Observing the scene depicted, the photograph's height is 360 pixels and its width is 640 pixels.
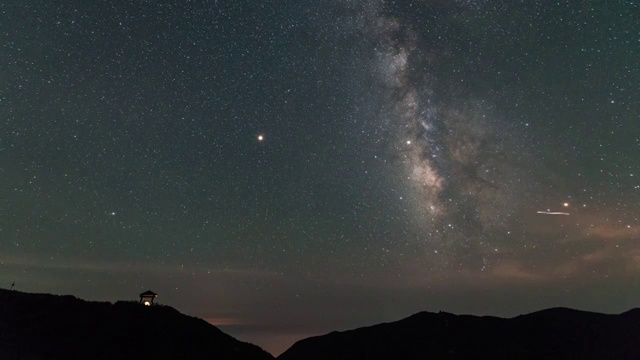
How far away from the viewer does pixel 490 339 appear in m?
78.5

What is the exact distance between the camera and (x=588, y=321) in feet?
275

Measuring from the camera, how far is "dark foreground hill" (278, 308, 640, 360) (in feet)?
243

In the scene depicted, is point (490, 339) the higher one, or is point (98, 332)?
point (98, 332)

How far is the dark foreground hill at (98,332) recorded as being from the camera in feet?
93.0

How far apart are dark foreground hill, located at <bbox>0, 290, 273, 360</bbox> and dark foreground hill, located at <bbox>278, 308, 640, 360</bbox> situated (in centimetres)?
4482

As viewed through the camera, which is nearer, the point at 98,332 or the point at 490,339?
the point at 98,332

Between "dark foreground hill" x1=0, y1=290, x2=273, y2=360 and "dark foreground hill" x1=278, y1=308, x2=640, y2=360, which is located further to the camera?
"dark foreground hill" x1=278, y1=308, x2=640, y2=360

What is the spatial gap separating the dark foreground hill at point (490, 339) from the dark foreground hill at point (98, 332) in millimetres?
44821

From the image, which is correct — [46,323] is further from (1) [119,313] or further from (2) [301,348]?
(2) [301,348]

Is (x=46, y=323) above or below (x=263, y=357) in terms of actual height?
above

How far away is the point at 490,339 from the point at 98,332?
6677cm

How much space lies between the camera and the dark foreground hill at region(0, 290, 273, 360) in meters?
28.3

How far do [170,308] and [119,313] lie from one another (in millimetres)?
5563

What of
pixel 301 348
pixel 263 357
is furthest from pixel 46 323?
pixel 301 348
